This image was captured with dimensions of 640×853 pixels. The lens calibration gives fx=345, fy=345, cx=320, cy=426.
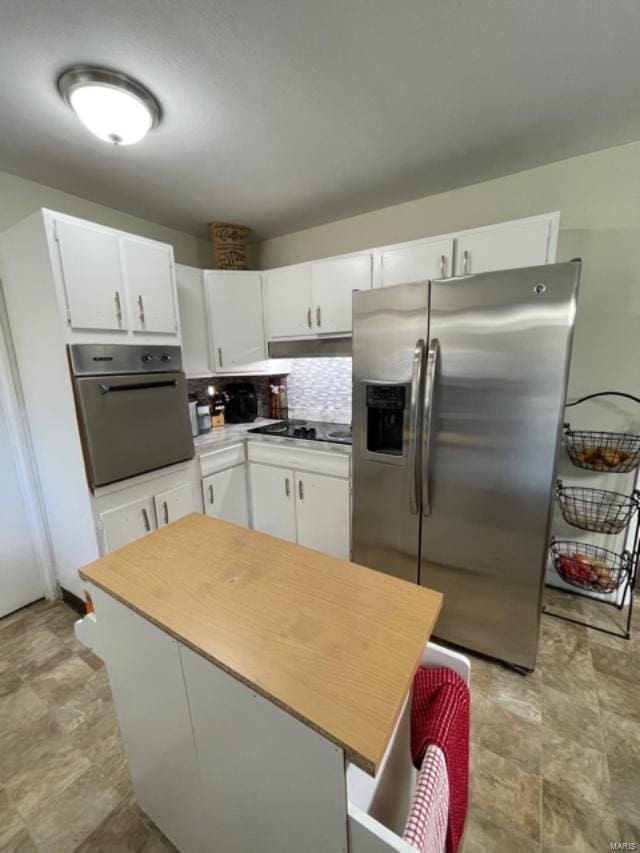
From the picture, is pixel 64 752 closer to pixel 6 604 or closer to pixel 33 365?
pixel 6 604

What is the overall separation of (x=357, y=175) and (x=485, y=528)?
2.10 meters

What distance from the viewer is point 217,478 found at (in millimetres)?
2531

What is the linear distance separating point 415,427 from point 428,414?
0.31 ft

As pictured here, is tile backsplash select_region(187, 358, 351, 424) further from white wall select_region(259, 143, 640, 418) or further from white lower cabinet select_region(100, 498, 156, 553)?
white wall select_region(259, 143, 640, 418)

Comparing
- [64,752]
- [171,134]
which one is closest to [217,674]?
[64,752]

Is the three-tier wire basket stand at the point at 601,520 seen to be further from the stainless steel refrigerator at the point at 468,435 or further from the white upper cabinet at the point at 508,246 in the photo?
the white upper cabinet at the point at 508,246

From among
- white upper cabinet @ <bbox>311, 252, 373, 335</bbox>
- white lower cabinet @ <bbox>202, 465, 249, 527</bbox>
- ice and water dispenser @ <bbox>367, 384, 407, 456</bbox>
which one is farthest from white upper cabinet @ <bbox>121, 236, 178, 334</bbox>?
ice and water dispenser @ <bbox>367, 384, 407, 456</bbox>

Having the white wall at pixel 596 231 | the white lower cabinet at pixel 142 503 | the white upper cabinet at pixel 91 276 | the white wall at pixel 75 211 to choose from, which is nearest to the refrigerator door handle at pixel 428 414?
the white wall at pixel 596 231

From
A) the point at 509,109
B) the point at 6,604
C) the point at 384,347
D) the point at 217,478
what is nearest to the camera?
the point at 509,109

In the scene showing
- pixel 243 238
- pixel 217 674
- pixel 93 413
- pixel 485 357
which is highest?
pixel 243 238

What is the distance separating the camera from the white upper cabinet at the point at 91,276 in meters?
1.66

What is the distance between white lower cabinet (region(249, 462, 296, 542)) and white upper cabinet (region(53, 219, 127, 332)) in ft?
4.49

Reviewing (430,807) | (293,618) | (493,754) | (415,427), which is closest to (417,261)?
(415,427)

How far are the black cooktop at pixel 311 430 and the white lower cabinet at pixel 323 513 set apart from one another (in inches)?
10.5
